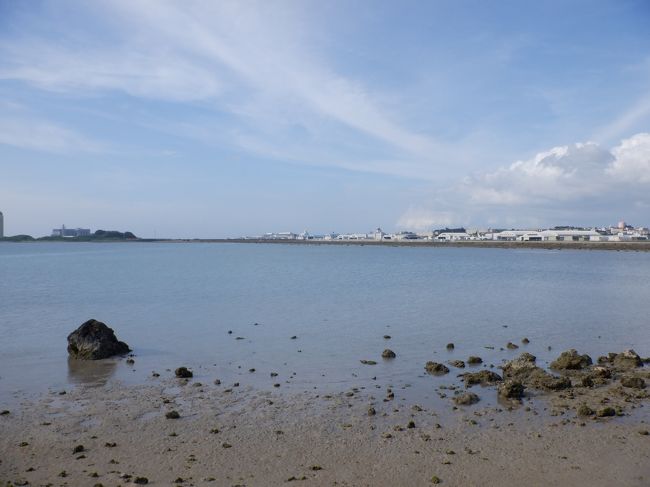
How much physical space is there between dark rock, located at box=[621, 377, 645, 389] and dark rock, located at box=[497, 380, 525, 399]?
8.81 feet

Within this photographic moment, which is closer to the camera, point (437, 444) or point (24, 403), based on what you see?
point (437, 444)

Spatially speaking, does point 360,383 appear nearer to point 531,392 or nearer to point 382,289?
point 531,392

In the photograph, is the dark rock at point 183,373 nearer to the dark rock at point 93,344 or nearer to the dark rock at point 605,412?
the dark rock at point 93,344

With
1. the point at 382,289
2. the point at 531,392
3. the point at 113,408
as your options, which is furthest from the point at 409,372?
the point at 382,289

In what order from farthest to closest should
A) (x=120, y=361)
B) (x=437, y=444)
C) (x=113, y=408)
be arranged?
(x=120, y=361) → (x=113, y=408) → (x=437, y=444)

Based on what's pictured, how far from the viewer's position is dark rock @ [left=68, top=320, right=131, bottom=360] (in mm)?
16812

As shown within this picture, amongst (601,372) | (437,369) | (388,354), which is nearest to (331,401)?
(437,369)

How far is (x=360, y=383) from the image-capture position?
547 inches

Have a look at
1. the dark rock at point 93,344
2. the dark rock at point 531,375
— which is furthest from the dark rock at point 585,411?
A: the dark rock at point 93,344

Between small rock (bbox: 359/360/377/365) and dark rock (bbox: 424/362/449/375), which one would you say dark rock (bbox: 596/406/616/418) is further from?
small rock (bbox: 359/360/377/365)

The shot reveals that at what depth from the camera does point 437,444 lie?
380 inches

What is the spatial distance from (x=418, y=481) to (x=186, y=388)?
7.19 metres

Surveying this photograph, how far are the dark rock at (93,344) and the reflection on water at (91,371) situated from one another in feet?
0.83

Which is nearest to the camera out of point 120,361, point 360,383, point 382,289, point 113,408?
point 113,408
